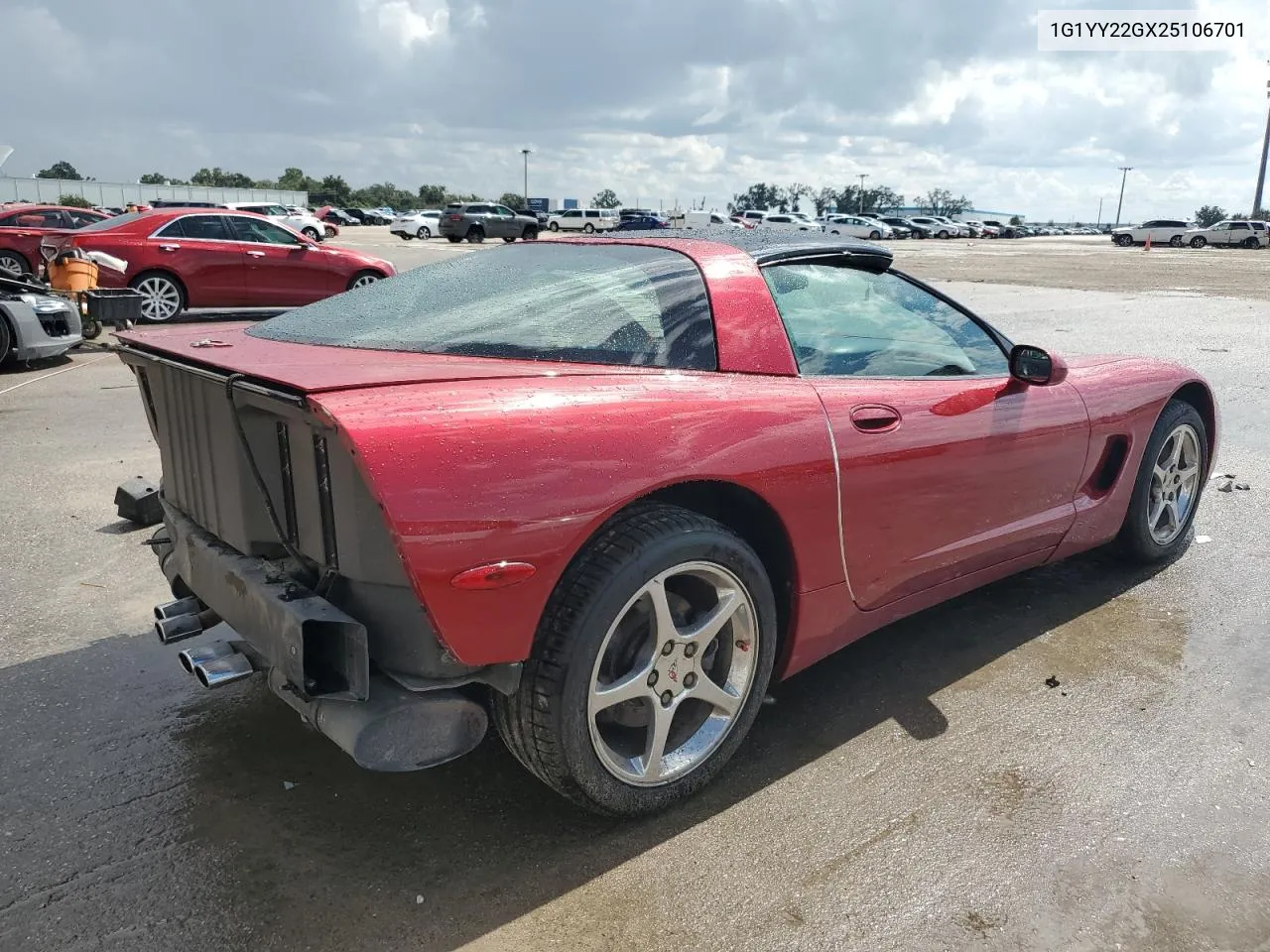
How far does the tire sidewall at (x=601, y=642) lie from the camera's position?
2174mm

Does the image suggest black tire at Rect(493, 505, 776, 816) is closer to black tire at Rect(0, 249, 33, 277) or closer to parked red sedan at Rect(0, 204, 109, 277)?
parked red sedan at Rect(0, 204, 109, 277)

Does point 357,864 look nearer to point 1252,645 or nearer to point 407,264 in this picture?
point 1252,645

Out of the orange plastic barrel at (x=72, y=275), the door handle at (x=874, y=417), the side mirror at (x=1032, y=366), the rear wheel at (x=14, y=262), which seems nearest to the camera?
the door handle at (x=874, y=417)

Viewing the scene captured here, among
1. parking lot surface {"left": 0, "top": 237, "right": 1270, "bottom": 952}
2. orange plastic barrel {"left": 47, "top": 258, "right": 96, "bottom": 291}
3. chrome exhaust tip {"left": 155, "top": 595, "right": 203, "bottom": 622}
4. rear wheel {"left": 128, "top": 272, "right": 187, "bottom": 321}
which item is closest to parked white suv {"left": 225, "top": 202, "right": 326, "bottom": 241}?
rear wheel {"left": 128, "top": 272, "right": 187, "bottom": 321}

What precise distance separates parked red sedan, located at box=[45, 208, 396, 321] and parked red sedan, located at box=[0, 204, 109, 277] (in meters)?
2.75

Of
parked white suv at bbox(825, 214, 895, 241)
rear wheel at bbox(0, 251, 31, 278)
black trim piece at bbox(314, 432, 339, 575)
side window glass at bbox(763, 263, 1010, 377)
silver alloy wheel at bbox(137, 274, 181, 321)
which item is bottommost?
parked white suv at bbox(825, 214, 895, 241)

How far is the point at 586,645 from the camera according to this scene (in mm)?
2170

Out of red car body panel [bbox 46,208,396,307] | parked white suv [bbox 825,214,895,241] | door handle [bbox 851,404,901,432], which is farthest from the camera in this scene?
parked white suv [bbox 825,214,895,241]

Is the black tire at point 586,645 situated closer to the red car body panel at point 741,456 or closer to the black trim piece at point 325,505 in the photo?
the red car body panel at point 741,456

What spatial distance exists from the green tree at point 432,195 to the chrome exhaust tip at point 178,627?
120m

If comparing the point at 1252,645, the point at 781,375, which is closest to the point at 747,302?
the point at 781,375

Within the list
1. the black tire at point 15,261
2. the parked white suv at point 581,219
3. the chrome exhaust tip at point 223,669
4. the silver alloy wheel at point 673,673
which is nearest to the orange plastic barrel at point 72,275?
the black tire at point 15,261

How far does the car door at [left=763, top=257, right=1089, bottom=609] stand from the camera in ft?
9.21

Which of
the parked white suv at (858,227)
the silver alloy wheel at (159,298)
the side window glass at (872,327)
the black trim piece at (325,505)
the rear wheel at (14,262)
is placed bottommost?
the parked white suv at (858,227)
